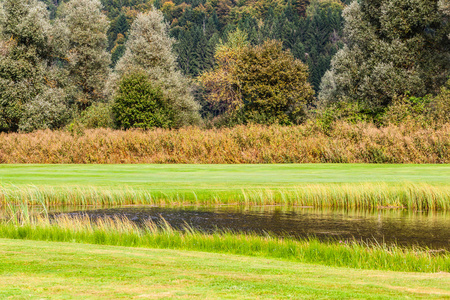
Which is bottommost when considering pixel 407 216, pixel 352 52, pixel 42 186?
pixel 407 216

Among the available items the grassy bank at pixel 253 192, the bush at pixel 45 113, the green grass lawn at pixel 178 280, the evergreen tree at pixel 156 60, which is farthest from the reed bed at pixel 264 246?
the evergreen tree at pixel 156 60

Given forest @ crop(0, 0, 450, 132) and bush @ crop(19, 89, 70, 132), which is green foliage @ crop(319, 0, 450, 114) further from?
bush @ crop(19, 89, 70, 132)

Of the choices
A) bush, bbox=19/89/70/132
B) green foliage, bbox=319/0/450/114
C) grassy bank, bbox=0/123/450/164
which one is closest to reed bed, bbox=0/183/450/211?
grassy bank, bbox=0/123/450/164

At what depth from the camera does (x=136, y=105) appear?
44.0 meters

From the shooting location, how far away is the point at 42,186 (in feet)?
52.6

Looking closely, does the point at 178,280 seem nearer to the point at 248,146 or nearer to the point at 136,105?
the point at 248,146

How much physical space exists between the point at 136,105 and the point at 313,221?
106 ft

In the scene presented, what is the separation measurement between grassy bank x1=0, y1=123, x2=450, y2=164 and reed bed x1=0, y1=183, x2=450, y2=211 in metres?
10.7

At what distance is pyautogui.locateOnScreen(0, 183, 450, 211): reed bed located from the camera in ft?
49.3

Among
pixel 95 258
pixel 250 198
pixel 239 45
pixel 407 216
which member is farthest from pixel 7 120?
pixel 95 258

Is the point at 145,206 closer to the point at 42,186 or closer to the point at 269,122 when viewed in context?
the point at 42,186

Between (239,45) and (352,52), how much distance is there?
1478 cm

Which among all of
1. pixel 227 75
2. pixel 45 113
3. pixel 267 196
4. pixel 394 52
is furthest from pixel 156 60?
pixel 267 196

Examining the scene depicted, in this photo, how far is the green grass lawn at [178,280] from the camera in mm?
4527
